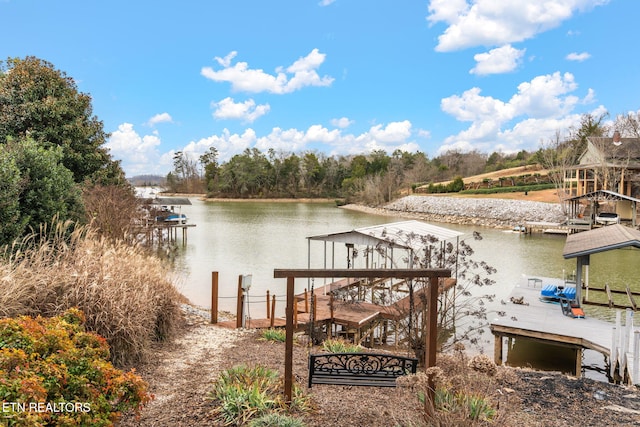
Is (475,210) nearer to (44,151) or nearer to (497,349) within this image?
(497,349)

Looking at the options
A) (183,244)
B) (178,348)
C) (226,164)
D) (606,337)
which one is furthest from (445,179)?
(178,348)

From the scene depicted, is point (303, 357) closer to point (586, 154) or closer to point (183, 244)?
point (183, 244)

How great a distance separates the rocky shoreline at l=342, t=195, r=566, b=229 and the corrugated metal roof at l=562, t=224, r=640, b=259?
2386cm

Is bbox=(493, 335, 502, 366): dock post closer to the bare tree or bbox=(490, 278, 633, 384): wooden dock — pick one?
bbox=(490, 278, 633, 384): wooden dock

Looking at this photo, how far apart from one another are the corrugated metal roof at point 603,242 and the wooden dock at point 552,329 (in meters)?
1.43

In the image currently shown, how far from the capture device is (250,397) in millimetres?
3672

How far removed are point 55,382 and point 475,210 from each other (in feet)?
138

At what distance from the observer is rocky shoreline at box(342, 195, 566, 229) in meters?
36.3

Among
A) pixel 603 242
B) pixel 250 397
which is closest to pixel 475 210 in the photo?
pixel 603 242

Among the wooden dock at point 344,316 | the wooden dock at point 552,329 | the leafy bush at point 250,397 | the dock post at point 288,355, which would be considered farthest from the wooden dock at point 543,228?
the dock post at point 288,355

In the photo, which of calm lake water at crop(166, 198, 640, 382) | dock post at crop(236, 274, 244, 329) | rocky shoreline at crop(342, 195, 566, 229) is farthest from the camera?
rocky shoreline at crop(342, 195, 566, 229)

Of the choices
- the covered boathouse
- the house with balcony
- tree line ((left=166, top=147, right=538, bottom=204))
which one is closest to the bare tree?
the house with balcony

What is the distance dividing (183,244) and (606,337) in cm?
2096

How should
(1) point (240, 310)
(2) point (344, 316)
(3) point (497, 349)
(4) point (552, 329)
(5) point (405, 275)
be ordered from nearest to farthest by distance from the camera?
1. (5) point (405, 275)
2. (1) point (240, 310)
3. (4) point (552, 329)
4. (3) point (497, 349)
5. (2) point (344, 316)
